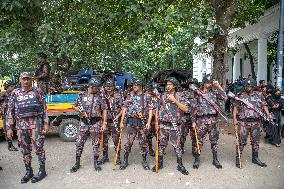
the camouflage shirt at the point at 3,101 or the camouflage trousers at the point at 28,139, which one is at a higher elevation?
the camouflage shirt at the point at 3,101

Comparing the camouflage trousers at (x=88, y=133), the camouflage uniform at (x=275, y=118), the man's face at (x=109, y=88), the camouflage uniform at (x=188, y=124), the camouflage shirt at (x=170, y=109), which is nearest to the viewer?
the camouflage shirt at (x=170, y=109)

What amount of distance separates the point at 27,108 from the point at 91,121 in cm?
137

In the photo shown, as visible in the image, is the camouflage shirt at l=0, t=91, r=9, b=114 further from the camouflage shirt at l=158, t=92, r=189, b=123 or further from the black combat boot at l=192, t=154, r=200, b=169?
the black combat boot at l=192, t=154, r=200, b=169

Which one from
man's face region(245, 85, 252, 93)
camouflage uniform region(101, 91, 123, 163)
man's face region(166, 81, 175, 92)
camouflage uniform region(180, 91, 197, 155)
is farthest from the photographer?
camouflage uniform region(101, 91, 123, 163)

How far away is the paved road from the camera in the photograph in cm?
681

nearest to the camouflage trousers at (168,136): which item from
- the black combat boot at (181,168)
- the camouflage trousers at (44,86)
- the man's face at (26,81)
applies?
the black combat boot at (181,168)

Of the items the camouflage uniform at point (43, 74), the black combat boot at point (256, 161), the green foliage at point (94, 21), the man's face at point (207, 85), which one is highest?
the green foliage at point (94, 21)

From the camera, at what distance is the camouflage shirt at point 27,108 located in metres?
6.96

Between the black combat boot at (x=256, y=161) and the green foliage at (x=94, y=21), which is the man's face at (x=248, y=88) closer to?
the black combat boot at (x=256, y=161)

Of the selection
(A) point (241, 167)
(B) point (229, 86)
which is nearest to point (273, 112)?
(A) point (241, 167)

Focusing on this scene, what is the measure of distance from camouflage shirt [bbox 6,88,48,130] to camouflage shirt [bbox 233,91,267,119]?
4.17 meters

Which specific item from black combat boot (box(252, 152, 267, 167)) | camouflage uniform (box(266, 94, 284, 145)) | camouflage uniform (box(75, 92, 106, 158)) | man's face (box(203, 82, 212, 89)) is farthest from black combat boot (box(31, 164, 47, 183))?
camouflage uniform (box(266, 94, 284, 145))

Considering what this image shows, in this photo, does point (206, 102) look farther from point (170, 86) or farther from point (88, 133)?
point (88, 133)

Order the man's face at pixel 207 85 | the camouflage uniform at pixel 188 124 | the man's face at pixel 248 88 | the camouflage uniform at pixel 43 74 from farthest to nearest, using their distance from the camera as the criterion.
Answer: the camouflage uniform at pixel 43 74, the camouflage uniform at pixel 188 124, the man's face at pixel 207 85, the man's face at pixel 248 88
